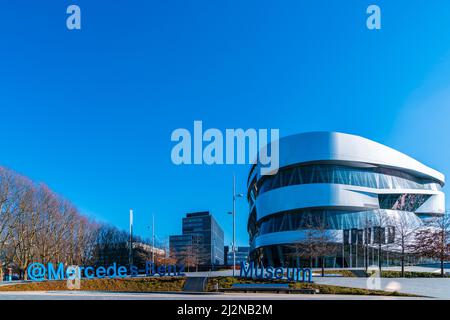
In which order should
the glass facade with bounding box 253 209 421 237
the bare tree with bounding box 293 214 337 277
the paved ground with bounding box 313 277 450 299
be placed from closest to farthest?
the paved ground with bounding box 313 277 450 299
the bare tree with bounding box 293 214 337 277
the glass facade with bounding box 253 209 421 237

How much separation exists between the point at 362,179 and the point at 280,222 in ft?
40.3

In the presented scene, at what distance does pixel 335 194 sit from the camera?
49.4 meters

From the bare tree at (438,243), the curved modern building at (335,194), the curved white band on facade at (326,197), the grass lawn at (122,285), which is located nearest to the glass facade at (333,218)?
the curved modern building at (335,194)

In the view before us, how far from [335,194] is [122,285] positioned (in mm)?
31455

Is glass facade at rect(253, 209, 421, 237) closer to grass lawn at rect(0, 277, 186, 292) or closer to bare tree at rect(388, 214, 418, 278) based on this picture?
bare tree at rect(388, 214, 418, 278)

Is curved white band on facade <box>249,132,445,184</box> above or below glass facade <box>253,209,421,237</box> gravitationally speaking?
above

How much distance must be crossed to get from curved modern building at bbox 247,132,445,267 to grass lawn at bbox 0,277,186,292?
23.3 metres

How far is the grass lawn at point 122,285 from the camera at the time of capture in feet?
74.8

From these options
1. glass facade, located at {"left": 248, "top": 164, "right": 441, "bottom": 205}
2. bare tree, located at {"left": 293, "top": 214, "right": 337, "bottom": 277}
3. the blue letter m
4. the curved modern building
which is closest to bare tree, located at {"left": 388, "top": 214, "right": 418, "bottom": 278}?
the curved modern building

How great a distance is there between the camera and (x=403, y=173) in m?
55.8

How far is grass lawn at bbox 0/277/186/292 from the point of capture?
2281 cm

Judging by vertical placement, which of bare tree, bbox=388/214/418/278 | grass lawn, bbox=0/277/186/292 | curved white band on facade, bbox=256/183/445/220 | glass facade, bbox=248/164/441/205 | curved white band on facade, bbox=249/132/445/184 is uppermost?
curved white band on facade, bbox=249/132/445/184

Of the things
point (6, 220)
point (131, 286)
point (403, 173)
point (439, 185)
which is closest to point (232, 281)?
point (131, 286)

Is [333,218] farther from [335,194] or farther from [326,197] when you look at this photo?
→ [335,194]
